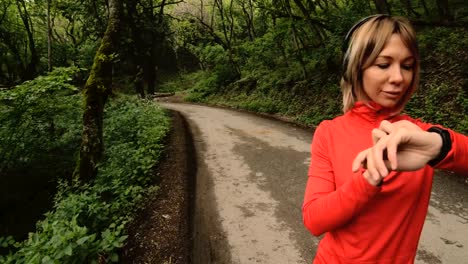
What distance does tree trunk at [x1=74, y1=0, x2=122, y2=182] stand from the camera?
7.02m

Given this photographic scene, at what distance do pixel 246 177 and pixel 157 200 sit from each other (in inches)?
85.2

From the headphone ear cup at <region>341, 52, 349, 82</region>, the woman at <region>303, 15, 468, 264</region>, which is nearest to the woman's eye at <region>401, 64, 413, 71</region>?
the woman at <region>303, 15, 468, 264</region>

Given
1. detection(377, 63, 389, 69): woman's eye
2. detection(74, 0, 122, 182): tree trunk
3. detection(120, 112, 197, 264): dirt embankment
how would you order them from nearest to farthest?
detection(377, 63, 389, 69): woman's eye < detection(120, 112, 197, 264): dirt embankment < detection(74, 0, 122, 182): tree trunk

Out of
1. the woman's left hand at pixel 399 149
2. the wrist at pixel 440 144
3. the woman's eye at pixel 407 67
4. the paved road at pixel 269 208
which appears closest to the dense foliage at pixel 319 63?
the paved road at pixel 269 208

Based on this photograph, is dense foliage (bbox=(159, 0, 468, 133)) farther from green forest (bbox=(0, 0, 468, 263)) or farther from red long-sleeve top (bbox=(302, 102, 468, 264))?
red long-sleeve top (bbox=(302, 102, 468, 264))

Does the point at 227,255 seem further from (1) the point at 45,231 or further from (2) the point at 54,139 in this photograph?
(2) the point at 54,139

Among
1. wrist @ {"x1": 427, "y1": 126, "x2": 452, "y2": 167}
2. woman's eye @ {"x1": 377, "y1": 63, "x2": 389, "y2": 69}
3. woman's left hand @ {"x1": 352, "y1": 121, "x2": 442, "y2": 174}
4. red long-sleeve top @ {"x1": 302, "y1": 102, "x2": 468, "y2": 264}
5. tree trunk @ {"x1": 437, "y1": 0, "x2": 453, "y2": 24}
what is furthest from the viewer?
tree trunk @ {"x1": 437, "y1": 0, "x2": 453, "y2": 24}

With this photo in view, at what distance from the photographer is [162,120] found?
11992 mm

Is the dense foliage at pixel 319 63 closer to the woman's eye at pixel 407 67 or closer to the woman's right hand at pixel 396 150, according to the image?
the woman's eye at pixel 407 67

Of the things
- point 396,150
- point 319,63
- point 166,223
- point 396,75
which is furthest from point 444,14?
point 396,150

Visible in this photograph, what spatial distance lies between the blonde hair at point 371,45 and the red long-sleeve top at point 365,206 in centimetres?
11

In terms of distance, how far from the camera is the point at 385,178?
1.20 m

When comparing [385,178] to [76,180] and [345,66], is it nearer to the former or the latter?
[345,66]

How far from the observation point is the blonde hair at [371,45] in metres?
1.30
